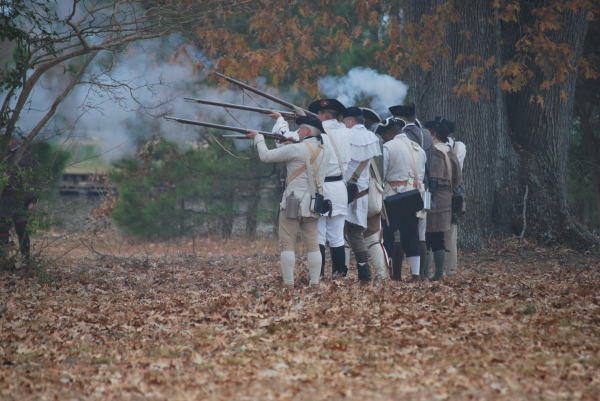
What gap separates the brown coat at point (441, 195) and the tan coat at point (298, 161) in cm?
177

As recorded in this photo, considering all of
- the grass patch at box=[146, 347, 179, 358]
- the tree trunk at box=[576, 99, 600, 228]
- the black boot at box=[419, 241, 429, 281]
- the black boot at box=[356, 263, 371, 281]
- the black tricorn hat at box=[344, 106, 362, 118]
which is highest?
the tree trunk at box=[576, 99, 600, 228]

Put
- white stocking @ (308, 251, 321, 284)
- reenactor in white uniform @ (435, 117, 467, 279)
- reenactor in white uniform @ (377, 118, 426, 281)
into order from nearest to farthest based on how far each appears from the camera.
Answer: white stocking @ (308, 251, 321, 284)
reenactor in white uniform @ (377, 118, 426, 281)
reenactor in white uniform @ (435, 117, 467, 279)

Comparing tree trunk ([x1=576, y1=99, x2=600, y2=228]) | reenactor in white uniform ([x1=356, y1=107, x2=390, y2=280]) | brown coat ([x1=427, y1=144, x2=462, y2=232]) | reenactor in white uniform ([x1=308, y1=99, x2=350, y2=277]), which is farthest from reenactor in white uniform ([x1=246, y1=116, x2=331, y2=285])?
tree trunk ([x1=576, y1=99, x2=600, y2=228])

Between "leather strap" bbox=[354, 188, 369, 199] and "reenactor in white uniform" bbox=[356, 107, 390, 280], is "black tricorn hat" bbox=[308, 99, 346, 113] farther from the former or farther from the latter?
"reenactor in white uniform" bbox=[356, 107, 390, 280]

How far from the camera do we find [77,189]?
1068 inches

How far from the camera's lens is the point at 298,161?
7520 millimetres

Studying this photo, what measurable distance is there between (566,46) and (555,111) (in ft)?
4.32

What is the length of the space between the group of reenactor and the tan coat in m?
0.01

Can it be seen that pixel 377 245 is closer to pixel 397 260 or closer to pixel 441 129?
pixel 397 260

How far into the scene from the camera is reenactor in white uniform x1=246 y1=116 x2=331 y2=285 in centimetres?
746

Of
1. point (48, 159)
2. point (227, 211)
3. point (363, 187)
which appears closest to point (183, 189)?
point (227, 211)

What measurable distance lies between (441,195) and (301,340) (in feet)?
13.2

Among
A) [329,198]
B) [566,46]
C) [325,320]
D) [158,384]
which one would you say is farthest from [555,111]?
[158,384]

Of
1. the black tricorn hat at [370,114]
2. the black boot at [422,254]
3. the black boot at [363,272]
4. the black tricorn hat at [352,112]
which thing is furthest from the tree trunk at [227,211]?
the black boot at [363,272]
